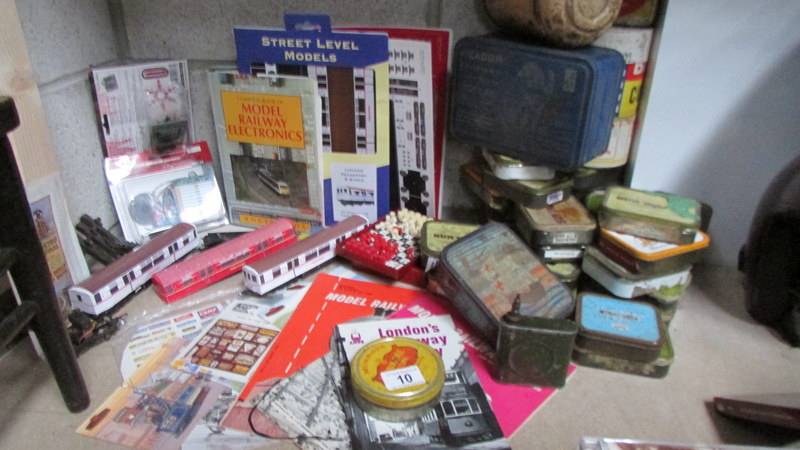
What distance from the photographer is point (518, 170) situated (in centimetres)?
92

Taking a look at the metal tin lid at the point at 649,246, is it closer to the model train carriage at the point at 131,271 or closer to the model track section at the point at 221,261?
the model track section at the point at 221,261

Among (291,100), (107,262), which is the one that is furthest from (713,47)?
(107,262)

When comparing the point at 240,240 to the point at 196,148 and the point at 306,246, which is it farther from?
the point at 196,148

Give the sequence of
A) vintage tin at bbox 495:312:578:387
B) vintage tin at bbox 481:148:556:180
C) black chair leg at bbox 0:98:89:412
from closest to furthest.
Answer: black chair leg at bbox 0:98:89:412 < vintage tin at bbox 495:312:578:387 < vintage tin at bbox 481:148:556:180

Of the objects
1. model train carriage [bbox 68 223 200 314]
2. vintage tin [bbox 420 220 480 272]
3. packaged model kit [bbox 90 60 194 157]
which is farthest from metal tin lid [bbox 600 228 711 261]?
packaged model kit [bbox 90 60 194 157]

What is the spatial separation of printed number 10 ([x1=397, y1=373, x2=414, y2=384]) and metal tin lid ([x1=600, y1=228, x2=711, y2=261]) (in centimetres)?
37

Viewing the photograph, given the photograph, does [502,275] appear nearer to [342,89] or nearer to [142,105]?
[342,89]

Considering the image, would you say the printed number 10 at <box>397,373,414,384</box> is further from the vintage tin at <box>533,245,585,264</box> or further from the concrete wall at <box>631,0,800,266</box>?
the concrete wall at <box>631,0,800,266</box>

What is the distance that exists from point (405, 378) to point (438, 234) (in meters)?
0.31

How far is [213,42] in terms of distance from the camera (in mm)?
1063

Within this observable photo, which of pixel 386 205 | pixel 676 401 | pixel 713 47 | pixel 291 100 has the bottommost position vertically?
pixel 676 401

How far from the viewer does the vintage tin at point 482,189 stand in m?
0.97

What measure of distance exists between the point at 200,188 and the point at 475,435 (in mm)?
709

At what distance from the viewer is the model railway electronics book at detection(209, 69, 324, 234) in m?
0.98
